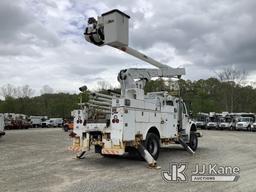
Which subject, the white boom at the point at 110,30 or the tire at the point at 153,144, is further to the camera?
the tire at the point at 153,144

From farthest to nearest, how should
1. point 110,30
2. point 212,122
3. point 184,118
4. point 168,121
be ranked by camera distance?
1. point 212,122
2. point 184,118
3. point 168,121
4. point 110,30

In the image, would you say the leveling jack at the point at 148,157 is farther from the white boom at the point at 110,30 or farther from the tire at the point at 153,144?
the white boom at the point at 110,30

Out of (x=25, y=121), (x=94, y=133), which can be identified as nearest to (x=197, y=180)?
(x=94, y=133)

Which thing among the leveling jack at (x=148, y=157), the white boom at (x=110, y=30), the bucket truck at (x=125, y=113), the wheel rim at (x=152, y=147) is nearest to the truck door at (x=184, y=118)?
the bucket truck at (x=125, y=113)

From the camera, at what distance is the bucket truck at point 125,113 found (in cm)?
1095

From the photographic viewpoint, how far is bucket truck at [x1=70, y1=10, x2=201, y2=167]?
10.9 m

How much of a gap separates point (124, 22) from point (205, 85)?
2766 inches

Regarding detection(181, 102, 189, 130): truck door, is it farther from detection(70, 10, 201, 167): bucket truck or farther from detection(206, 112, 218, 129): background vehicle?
detection(206, 112, 218, 129): background vehicle

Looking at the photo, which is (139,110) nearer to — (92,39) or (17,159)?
(92,39)

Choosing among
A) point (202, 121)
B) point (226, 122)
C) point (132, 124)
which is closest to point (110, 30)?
point (132, 124)

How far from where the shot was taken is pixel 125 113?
433 inches

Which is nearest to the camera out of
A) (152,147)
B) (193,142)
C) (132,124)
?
(132,124)

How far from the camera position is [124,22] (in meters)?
11.0

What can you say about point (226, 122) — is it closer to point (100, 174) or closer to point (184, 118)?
point (184, 118)
